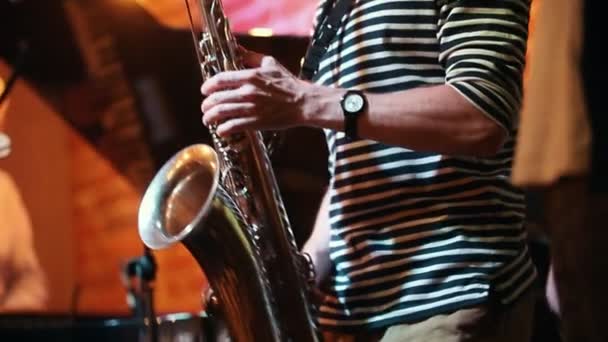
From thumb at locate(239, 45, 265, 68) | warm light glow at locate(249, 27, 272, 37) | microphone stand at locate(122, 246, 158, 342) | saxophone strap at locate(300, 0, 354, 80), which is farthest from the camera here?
warm light glow at locate(249, 27, 272, 37)

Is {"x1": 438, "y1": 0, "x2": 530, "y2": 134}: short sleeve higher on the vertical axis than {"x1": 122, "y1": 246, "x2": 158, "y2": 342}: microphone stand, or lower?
higher

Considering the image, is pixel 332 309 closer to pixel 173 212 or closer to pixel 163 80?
pixel 173 212

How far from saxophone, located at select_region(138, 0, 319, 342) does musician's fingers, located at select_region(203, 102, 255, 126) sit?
19 centimetres

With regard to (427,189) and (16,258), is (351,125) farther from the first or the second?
(16,258)

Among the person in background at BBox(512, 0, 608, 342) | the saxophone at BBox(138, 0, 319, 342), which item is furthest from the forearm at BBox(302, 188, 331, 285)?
the person in background at BBox(512, 0, 608, 342)

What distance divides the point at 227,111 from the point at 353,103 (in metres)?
0.19

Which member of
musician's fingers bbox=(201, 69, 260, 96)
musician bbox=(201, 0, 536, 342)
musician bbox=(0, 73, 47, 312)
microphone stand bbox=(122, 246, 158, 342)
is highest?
musician's fingers bbox=(201, 69, 260, 96)

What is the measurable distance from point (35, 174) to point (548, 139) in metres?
3.15

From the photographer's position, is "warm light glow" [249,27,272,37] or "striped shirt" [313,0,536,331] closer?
"striped shirt" [313,0,536,331]

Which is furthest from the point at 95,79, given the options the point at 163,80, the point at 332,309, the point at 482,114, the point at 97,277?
the point at 482,114

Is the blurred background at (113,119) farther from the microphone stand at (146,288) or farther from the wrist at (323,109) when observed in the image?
the wrist at (323,109)

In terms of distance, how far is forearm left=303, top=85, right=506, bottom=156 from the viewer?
51.6 inches

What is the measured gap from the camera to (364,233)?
144 cm

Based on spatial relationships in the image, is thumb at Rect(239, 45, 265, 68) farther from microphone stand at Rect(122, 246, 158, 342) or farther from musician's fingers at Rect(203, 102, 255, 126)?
microphone stand at Rect(122, 246, 158, 342)
